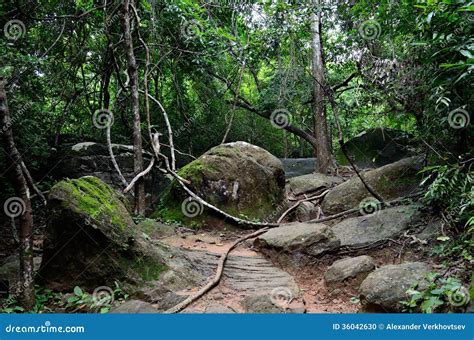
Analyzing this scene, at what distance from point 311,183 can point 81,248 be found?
7.30 meters

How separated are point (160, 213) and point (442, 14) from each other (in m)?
6.30

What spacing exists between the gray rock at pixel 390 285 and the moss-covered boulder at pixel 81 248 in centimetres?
241

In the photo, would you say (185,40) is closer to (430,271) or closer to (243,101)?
(243,101)

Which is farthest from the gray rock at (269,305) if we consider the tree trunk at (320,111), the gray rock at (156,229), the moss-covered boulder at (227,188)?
the tree trunk at (320,111)

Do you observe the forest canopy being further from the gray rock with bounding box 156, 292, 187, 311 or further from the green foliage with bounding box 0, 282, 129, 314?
the gray rock with bounding box 156, 292, 187, 311

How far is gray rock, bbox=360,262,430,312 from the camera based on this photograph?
347 cm

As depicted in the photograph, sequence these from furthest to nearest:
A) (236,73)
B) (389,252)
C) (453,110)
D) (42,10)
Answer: (236,73), (42,10), (389,252), (453,110)

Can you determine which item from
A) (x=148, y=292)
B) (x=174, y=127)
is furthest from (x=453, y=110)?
(x=174, y=127)

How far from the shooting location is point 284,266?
5332 millimetres

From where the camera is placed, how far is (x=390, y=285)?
141 inches

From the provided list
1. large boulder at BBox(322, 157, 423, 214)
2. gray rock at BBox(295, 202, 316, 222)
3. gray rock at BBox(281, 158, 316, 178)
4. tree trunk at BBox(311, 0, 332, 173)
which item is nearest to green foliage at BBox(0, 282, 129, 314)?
gray rock at BBox(295, 202, 316, 222)

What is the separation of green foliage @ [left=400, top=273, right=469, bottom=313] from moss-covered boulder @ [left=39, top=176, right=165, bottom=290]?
277 cm

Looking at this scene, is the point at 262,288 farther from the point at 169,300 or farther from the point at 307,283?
the point at 169,300

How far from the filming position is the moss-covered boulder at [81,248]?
406 cm
